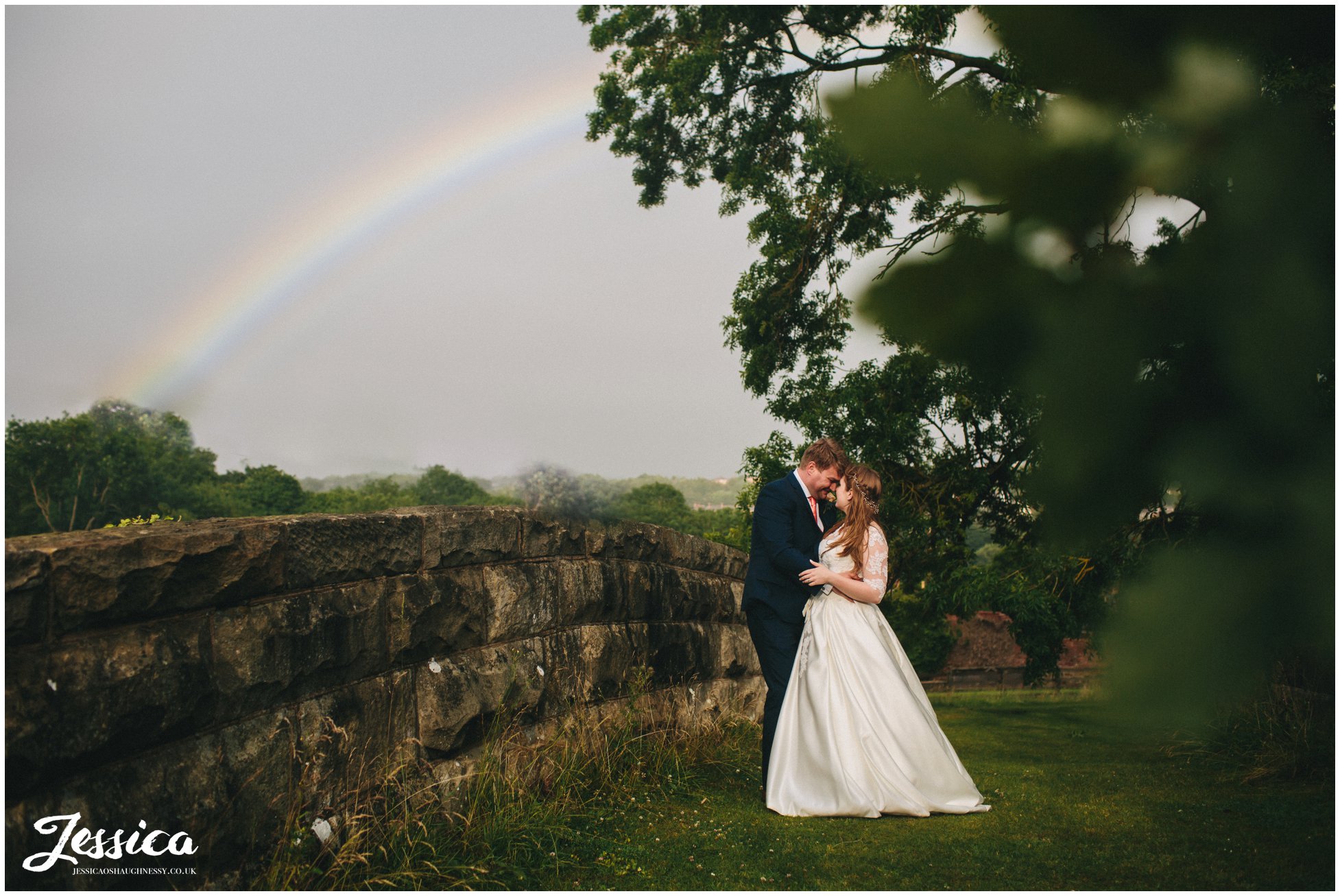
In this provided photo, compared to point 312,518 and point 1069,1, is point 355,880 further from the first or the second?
point 1069,1

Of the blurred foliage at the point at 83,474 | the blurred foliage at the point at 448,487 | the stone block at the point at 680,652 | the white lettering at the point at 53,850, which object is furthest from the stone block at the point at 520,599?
the blurred foliage at the point at 83,474

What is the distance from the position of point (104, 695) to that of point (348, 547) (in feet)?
3.42

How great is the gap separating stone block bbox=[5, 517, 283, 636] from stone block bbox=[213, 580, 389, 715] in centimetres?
9

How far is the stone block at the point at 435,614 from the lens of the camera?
3.47 meters

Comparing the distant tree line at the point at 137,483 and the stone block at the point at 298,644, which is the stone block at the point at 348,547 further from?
the distant tree line at the point at 137,483

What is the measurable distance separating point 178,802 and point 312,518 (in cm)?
97

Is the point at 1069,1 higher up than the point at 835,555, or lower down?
higher up

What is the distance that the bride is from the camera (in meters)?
4.41

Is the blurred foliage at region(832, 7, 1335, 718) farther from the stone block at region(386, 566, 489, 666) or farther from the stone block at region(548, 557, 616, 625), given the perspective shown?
the stone block at region(548, 557, 616, 625)

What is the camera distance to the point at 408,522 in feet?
11.7

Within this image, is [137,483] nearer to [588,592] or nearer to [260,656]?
[588,592]

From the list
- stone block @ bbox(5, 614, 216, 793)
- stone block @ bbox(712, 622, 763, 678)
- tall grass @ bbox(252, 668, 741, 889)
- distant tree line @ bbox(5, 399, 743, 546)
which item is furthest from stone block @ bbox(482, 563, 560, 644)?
distant tree line @ bbox(5, 399, 743, 546)

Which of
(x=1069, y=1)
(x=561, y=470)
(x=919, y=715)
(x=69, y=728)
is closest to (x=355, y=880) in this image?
(x=69, y=728)

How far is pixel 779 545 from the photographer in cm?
506
